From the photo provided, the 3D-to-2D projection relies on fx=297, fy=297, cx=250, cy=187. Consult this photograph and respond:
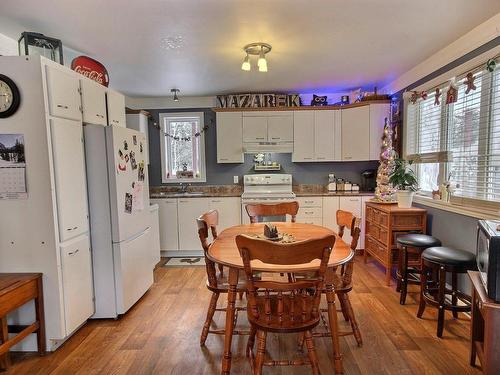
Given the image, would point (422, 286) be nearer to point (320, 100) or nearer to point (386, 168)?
point (386, 168)

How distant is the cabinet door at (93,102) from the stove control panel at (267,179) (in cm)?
243

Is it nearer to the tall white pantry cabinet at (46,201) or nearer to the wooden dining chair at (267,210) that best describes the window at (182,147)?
the wooden dining chair at (267,210)

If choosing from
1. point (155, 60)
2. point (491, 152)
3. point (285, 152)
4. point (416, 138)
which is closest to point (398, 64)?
point (416, 138)

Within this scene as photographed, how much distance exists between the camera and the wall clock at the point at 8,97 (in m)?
1.96

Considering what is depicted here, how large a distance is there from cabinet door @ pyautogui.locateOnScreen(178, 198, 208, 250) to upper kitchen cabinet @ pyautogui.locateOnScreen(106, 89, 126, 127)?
1.62 m

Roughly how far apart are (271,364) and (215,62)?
109 inches

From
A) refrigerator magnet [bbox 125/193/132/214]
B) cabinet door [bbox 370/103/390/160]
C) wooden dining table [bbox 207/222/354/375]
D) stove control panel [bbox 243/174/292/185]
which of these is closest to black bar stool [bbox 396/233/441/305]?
wooden dining table [bbox 207/222/354/375]

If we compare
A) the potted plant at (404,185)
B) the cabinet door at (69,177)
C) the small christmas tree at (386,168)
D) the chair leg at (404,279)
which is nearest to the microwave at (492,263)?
the chair leg at (404,279)

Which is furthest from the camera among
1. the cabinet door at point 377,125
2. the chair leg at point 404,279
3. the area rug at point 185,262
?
the cabinet door at point 377,125

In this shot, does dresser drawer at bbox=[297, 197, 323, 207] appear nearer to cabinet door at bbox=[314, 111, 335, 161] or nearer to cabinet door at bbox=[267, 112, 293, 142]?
cabinet door at bbox=[314, 111, 335, 161]

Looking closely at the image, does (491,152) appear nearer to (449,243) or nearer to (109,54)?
(449,243)

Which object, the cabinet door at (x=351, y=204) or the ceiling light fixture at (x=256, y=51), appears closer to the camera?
the ceiling light fixture at (x=256, y=51)

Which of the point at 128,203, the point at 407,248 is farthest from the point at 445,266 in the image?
the point at 128,203

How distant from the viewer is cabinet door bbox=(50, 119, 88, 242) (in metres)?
2.08
